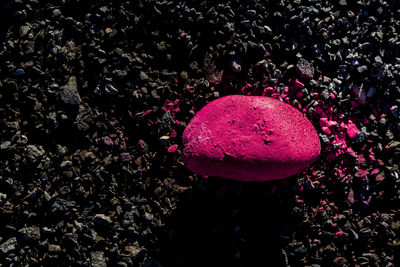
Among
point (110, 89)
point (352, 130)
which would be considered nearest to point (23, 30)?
point (110, 89)

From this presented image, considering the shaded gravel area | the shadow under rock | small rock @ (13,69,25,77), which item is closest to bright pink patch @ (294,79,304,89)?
the shaded gravel area

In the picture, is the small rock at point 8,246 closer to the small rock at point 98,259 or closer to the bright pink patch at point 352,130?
the small rock at point 98,259

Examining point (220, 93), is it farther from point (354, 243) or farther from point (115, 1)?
point (354, 243)

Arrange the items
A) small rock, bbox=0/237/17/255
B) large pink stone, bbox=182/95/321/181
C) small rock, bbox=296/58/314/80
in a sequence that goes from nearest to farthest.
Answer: large pink stone, bbox=182/95/321/181 → small rock, bbox=0/237/17/255 → small rock, bbox=296/58/314/80

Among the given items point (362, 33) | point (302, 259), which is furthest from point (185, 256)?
point (362, 33)

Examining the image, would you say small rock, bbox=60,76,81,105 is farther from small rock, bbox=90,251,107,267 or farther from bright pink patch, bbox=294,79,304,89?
bright pink patch, bbox=294,79,304,89

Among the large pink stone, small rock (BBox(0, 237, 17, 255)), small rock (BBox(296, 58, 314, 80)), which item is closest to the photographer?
the large pink stone

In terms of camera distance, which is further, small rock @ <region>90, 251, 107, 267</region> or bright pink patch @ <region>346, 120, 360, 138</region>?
bright pink patch @ <region>346, 120, 360, 138</region>
